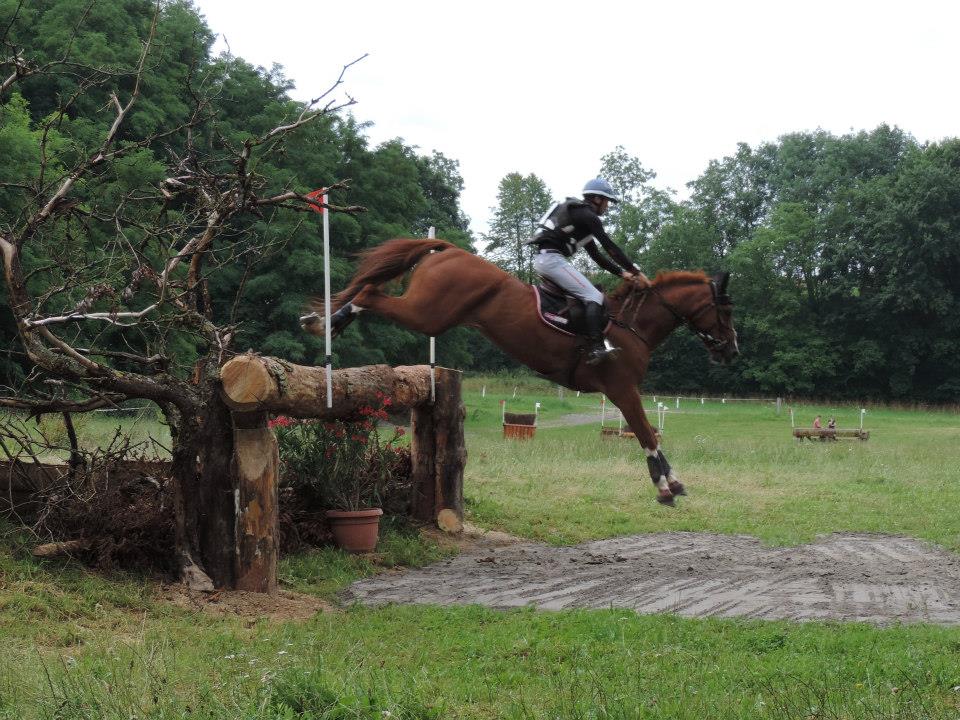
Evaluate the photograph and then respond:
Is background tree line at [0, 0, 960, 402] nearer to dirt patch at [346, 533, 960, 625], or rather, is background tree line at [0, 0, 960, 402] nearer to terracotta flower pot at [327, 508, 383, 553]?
terracotta flower pot at [327, 508, 383, 553]

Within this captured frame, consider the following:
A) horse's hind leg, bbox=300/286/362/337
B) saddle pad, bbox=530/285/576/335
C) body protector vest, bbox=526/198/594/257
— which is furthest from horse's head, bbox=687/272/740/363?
horse's hind leg, bbox=300/286/362/337

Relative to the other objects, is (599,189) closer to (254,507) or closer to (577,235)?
(577,235)

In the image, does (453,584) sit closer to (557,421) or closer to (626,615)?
(626,615)

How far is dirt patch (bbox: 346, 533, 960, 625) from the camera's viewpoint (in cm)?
723

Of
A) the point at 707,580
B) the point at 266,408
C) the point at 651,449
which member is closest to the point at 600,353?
the point at 651,449

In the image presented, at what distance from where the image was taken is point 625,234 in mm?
48281

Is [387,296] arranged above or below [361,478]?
above

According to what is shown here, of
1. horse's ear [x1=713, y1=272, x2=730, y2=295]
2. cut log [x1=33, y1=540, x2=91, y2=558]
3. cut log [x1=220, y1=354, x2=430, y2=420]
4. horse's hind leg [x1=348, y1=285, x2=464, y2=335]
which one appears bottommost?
cut log [x1=33, y1=540, x2=91, y2=558]

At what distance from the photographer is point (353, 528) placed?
30.5ft

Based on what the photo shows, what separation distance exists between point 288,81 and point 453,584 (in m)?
36.0

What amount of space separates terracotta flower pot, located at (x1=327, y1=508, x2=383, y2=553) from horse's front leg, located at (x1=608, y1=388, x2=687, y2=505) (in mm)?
2749

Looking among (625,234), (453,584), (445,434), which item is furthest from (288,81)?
(453,584)

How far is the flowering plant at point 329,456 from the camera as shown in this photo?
31.3ft

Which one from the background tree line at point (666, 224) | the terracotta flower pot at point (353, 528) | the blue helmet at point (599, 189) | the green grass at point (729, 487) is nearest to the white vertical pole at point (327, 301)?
the terracotta flower pot at point (353, 528)
